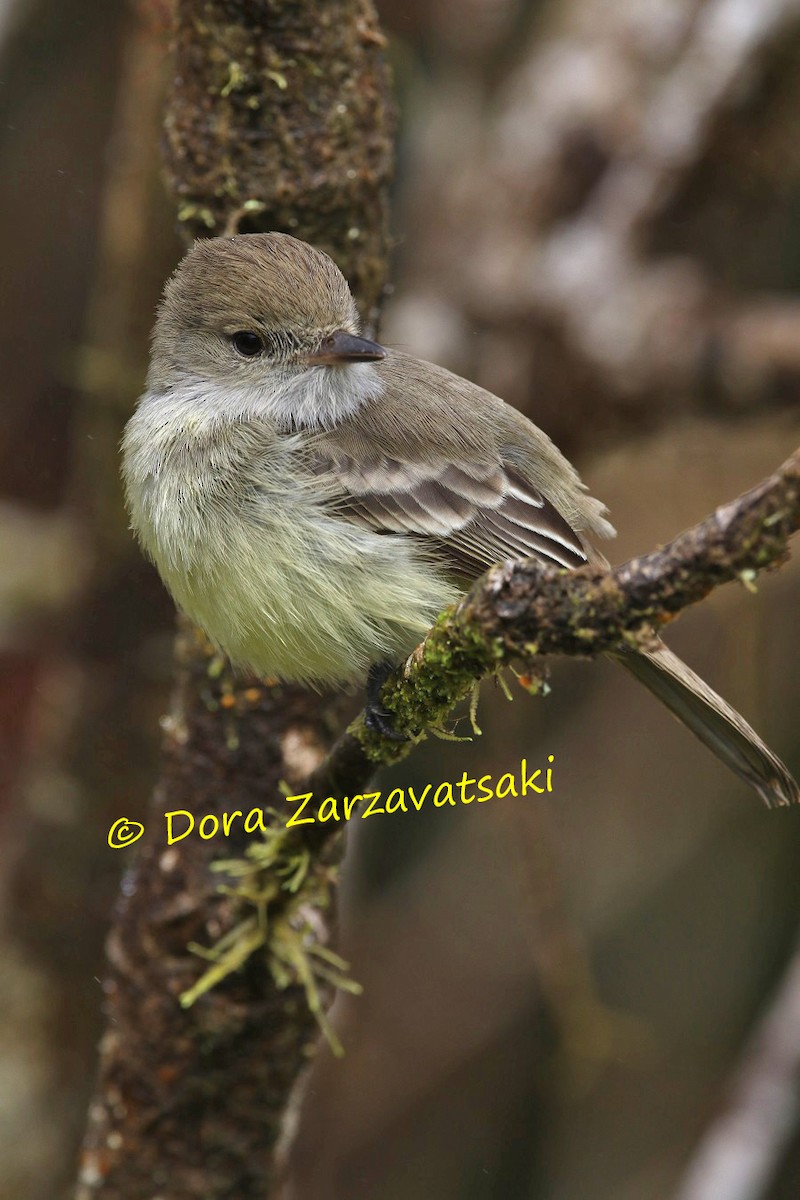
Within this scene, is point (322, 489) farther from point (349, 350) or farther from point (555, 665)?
point (555, 665)

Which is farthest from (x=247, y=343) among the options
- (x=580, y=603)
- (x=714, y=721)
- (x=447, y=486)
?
(x=580, y=603)

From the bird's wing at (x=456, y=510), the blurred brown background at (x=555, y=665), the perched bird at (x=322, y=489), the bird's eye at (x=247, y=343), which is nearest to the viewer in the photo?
the perched bird at (x=322, y=489)

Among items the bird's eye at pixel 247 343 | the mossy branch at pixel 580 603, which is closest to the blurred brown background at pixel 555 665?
the bird's eye at pixel 247 343

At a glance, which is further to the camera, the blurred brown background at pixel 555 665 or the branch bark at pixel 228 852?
the blurred brown background at pixel 555 665

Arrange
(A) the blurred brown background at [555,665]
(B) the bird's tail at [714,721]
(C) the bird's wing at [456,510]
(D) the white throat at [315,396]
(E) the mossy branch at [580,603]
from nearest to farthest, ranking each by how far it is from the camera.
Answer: (E) the mossy branch at [580,603], (B) the bird's tail at [714,721], (C) the bird's wing at [456,510], (D) the white throat at [315,396], (A) the blurred brown background at [555,665]

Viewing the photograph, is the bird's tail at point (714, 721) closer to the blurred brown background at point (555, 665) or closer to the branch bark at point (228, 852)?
the branch bark at point (228, 852)

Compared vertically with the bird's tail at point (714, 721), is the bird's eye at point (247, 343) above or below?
above
